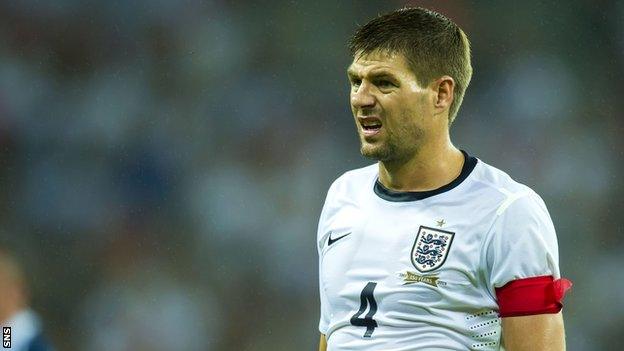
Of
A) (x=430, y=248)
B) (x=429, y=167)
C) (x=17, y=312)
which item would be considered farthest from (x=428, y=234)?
(x=17, y=312)

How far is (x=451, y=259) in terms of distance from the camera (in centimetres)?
222

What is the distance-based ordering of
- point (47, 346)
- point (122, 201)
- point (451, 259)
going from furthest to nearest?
point (122, 201) → point (47, 346) → point (451, 259)

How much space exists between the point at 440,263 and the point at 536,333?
0.90ft

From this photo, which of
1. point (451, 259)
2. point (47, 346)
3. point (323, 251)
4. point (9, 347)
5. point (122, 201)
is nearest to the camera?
point (451, 259)

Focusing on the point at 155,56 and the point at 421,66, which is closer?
the point at 421,66

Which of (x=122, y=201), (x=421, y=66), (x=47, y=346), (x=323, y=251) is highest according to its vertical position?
(x=421, y=66)

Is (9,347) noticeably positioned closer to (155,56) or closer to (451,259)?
(155,56)

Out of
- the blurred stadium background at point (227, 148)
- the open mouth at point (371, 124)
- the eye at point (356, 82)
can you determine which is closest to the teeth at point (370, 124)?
the open mouth at point (371, 124)

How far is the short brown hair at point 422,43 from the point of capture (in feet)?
7.57

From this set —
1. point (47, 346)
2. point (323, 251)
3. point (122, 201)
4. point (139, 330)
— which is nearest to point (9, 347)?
point (47, 346)

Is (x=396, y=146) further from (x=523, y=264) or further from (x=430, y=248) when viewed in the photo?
(x=523, y=264)

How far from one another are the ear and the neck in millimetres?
90

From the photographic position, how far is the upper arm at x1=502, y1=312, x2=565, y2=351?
212 centimetres

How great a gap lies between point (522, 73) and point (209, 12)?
189cm
